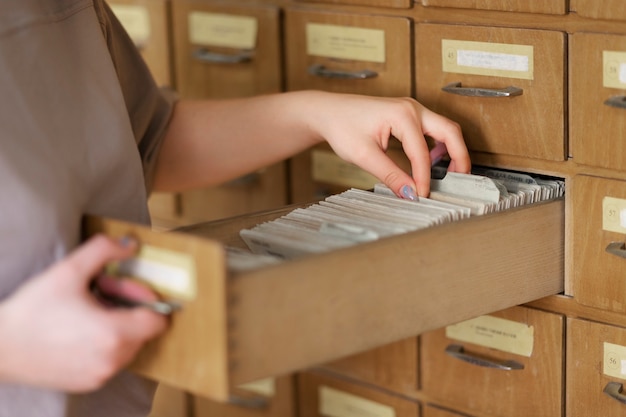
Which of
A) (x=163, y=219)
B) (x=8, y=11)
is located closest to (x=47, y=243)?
(x=8, y=11)

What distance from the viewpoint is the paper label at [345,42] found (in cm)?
149

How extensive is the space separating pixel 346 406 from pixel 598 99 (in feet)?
2.27

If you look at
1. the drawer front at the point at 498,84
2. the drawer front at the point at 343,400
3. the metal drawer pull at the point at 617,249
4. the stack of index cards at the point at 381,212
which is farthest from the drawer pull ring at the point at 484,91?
the drawer front at the point at 343,400

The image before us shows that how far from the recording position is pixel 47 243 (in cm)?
108

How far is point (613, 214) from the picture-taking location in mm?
1295

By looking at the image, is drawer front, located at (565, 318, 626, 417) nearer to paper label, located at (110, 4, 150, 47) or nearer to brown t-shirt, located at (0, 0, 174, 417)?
brown t-shirt, located at (0, 0, 174, 417)

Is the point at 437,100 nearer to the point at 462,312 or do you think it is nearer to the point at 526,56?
the point at 526,56

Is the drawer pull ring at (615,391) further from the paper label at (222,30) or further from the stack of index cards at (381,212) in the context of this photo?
the paper label at (222,30)

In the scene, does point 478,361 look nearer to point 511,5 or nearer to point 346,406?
point 346,406

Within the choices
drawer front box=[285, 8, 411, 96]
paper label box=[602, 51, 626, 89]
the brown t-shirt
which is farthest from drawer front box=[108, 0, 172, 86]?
paper label box=[602, 51, 626, 89]

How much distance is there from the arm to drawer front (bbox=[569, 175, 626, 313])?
15 cm

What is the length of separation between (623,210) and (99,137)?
62cm

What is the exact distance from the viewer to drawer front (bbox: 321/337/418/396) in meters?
1.59

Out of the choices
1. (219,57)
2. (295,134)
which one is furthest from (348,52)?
(219,57)
